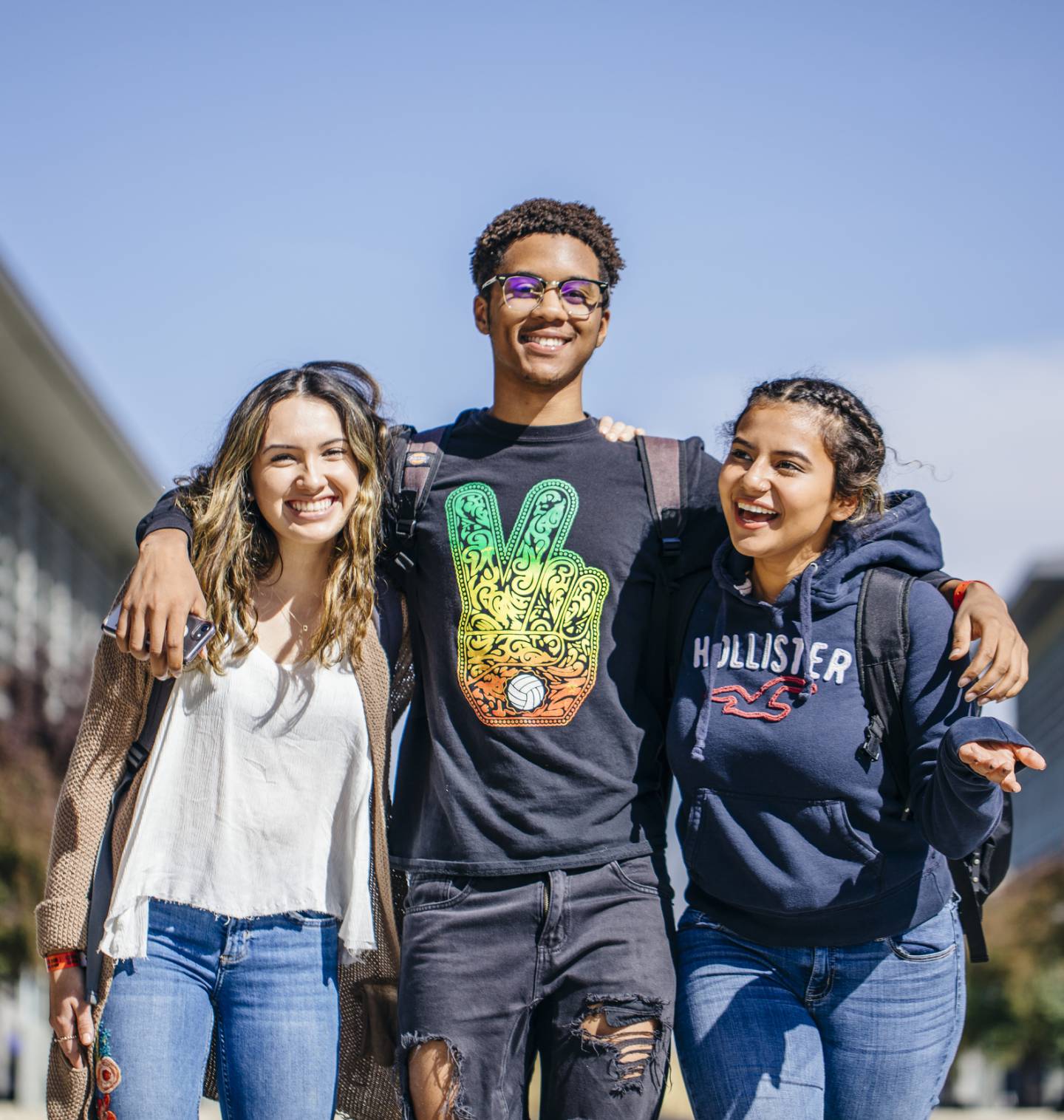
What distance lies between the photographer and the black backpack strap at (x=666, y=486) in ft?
12.6

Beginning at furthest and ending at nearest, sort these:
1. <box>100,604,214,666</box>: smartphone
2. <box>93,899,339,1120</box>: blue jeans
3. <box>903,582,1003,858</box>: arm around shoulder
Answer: <box>100,604,214,666</box>: smartphone → <box>93,899,339,1120</box>: blue jeans → <box>903,582,1003,858</box>: arm around shoulder

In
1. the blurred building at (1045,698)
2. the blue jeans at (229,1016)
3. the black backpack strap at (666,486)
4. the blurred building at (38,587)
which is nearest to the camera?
the blue jeans at (229,1016)

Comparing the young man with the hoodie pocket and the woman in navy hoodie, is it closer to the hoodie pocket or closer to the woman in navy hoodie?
the woman in navy hoodie

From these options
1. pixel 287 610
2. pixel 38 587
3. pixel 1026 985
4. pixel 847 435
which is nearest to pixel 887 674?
pixel 847 435

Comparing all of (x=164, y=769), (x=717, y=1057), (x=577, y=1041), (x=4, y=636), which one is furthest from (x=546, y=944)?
(x=4, y=636)

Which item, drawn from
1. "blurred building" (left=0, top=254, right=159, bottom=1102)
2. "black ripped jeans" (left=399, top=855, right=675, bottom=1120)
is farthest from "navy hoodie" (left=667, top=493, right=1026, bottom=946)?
"blurred building" (left=0, top=254, right=159, bottom=1102)

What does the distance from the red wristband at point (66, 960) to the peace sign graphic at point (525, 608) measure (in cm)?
114

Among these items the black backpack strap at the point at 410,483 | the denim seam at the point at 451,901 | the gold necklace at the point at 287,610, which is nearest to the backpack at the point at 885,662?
the denim seam at the point at 451,901

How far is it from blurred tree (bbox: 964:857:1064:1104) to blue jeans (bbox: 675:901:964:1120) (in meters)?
11.0

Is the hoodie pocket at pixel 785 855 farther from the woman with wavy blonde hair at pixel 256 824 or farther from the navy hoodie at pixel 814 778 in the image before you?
the woman with wavy blonde hair at pixel 256 824

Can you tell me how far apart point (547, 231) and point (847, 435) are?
3.54ft

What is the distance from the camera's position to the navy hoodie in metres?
3.40

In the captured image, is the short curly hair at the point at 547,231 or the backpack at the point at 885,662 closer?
the backpack at the point at 885,662

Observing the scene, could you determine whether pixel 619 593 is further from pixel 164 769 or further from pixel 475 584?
pixel 164 769
